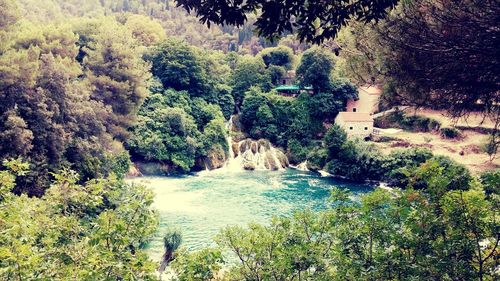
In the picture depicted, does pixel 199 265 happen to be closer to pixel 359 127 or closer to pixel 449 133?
pixel 359 127

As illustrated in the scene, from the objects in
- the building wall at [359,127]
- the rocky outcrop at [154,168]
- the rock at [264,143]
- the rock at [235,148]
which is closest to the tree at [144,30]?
the rock at [235,148]

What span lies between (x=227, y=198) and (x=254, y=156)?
857cm

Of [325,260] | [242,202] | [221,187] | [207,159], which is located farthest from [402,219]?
[207,159]

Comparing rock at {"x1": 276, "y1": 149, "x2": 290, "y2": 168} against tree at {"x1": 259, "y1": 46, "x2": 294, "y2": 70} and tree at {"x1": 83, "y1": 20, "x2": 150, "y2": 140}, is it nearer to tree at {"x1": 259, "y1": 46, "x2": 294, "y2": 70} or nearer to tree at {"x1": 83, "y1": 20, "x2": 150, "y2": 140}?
tree at {"x1": 83, "y1": 20, "x2": 150, "y2": 140}

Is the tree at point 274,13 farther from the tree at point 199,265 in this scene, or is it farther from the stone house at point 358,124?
the stone house at point 358,124

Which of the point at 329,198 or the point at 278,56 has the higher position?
the point at 278,56

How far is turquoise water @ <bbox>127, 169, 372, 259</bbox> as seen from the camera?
17.0 metres

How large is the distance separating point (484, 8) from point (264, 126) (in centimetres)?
2785

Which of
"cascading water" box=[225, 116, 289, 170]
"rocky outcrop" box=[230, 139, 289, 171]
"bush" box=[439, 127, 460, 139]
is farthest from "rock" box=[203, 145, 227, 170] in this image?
"bush" box=[439, 127, 460, 139]

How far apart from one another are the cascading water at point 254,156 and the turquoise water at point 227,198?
108cm

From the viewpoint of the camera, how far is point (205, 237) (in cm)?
1576

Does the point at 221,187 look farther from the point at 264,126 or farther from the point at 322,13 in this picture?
the point at 322,13

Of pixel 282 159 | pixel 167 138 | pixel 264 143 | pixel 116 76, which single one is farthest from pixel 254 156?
pixel 116 76

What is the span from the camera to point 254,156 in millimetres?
29438
